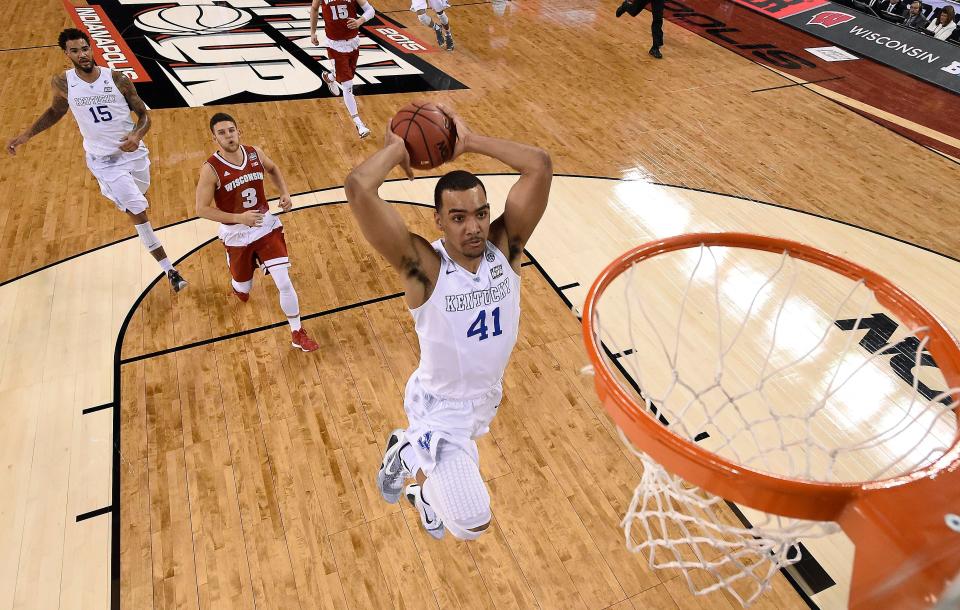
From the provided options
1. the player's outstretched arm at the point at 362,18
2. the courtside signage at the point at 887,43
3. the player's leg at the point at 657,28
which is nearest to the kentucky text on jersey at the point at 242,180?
the player's outstretched arm at the point at 362,18

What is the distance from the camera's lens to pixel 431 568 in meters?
3.09

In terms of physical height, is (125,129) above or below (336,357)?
above

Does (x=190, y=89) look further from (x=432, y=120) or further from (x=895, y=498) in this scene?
(x=895, y=498)

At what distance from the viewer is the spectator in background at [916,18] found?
979 centimetres

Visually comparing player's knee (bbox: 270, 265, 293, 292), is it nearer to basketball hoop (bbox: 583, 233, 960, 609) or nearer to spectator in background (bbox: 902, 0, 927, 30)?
basketball hoop (bbox: 583, 233, 960, 609)

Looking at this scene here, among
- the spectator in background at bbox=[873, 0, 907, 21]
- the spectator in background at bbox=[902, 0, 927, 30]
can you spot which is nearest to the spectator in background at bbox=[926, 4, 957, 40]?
the spectator in background at bbox=[902, 0, 927, 30]

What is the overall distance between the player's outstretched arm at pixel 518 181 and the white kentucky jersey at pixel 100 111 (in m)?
3.32

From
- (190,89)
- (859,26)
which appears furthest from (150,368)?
(859,26)

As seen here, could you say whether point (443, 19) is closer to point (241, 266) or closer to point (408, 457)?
point (241, 266)

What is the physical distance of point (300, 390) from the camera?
4.06 meters

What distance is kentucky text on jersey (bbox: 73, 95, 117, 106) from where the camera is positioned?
440 centimetres

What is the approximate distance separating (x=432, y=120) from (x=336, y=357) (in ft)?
7.74

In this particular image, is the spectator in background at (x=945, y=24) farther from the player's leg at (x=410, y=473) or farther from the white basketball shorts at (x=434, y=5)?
the player's leg at (x=410, y=473)

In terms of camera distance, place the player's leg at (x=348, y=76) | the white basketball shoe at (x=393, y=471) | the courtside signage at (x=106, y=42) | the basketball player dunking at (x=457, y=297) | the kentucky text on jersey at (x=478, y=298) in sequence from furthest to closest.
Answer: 1. the courtside signage at (x=106, y=42)
2. the player's leg at (x=348, y=76)
3. the white basketball shoe at (x=393, y=471)
4. the kentucky text on jersey at (x=478, y=298)
5. the basketball player dunking at (x=457, y=297)
